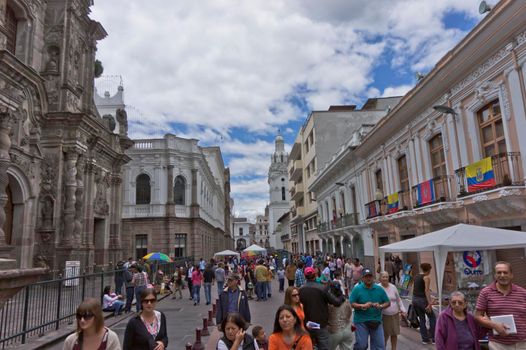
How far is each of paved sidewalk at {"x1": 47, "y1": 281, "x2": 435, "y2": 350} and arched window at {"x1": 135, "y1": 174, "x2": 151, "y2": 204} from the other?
18675 mm

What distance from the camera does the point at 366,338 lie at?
5996 mm

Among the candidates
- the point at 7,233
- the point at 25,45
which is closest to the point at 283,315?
the point at 7,233

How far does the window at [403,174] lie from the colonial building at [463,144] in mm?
46

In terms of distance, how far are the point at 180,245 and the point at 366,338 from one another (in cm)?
3085

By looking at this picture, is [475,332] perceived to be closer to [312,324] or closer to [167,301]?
[312,324]

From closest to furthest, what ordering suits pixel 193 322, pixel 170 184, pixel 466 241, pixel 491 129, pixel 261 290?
pixel 466 241 < pixel 193 322 < pixel 491 129 < pixel 261 290 < pixel 170 184

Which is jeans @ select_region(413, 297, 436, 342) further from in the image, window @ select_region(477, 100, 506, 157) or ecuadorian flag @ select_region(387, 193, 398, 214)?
ecuadorian flag @ select_region(387, 193, 398, 214)

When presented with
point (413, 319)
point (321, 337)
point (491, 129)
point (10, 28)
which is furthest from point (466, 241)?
point (10, 28)

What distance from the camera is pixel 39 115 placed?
16906mm

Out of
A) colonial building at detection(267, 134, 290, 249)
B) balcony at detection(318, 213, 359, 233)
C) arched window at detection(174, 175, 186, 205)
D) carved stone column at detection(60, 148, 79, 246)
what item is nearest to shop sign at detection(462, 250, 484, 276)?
balcony at detection(318, 213, 359, 233)

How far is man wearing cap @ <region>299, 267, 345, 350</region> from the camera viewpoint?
5498mm

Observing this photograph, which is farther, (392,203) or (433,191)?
(392,203)

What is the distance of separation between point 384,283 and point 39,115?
15.9m

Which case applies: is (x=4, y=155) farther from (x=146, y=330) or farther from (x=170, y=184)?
(x=170, y=184)
